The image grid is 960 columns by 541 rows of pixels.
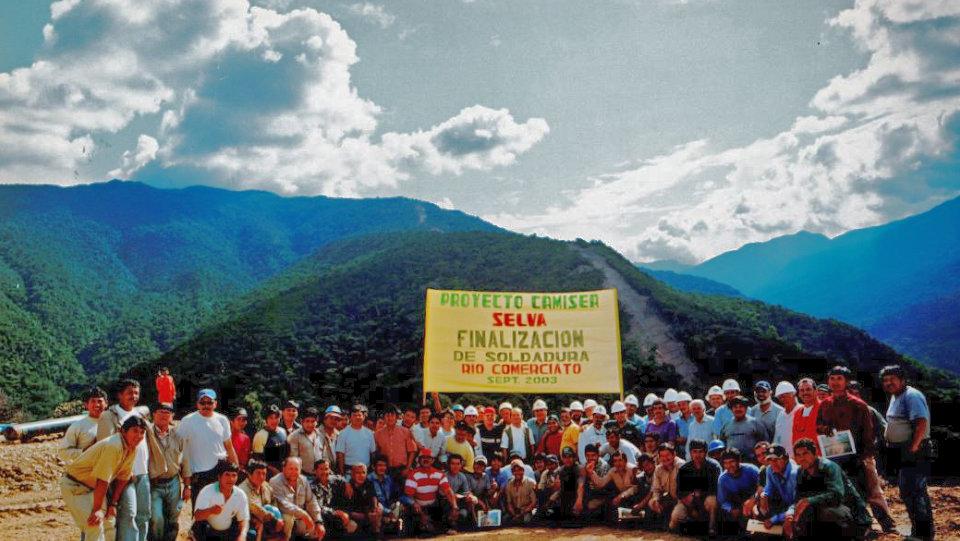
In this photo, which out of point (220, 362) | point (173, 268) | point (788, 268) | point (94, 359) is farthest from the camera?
point (788, 268)

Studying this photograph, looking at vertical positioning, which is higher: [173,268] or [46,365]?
[173,268]

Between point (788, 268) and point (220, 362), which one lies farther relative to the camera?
point (788, 268)

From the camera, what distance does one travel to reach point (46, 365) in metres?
64.0

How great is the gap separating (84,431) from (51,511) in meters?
5.86

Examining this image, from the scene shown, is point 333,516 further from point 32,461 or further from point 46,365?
point 46,365

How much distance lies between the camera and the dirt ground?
312 inches

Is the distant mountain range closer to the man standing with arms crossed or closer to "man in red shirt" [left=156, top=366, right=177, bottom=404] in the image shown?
the man standing with arms crossed

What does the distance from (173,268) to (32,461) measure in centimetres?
10817

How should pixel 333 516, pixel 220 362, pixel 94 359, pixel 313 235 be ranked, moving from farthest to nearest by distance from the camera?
pixel 313 235 → pixel 94 359 → pixel 220 362 → pixel 333 516

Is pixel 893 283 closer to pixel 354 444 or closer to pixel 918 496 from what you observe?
pixel 918 496

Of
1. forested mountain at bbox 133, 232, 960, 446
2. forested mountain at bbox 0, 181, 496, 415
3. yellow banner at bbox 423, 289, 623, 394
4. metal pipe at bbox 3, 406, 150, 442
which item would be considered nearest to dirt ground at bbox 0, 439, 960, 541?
yellow banner at bbox 423, 289, 623, 394

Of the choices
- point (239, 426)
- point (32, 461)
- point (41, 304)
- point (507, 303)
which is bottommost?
point (32, 461)

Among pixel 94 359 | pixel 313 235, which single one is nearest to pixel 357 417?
pixel 94 359

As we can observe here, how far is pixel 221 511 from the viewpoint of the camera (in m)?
6.08
